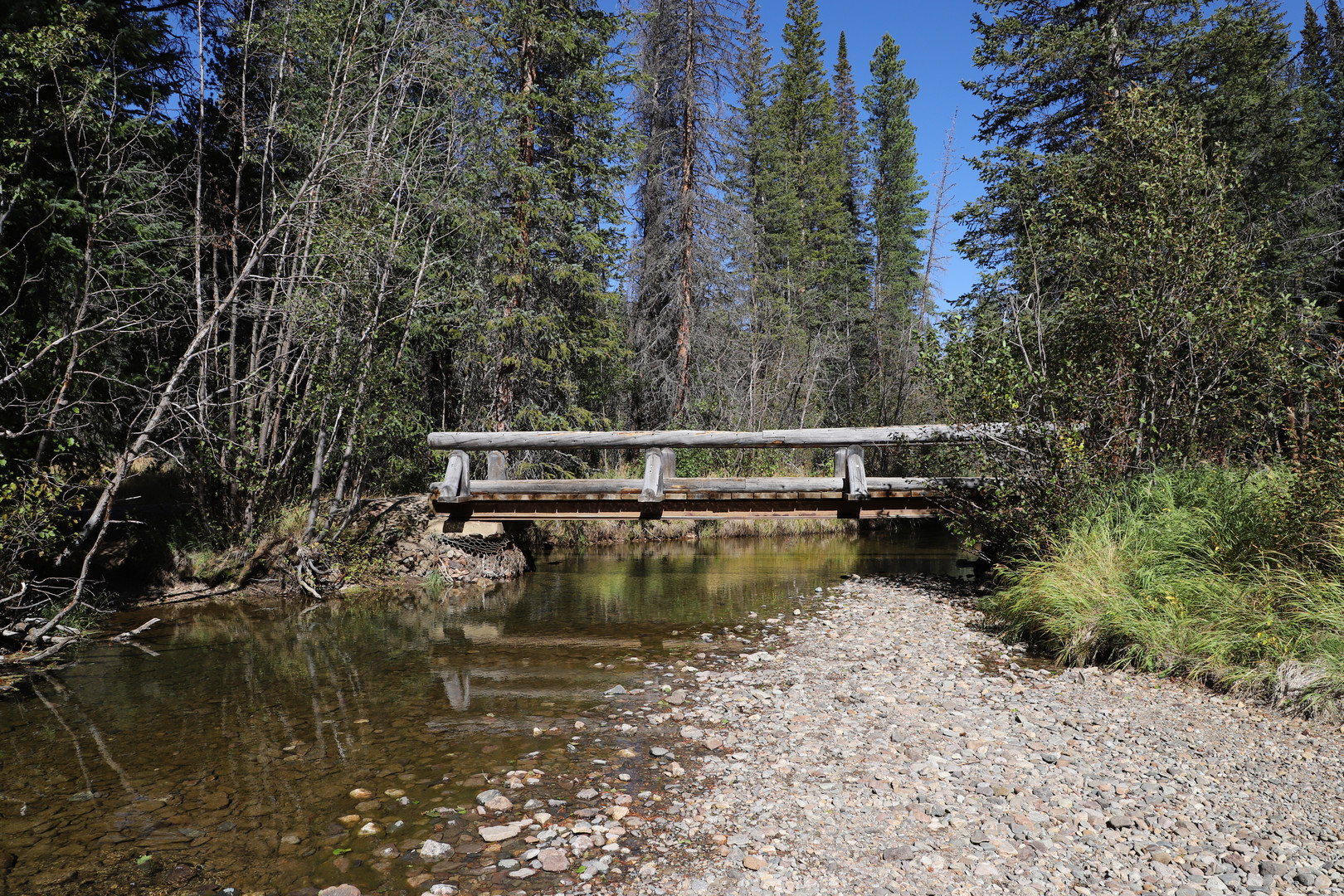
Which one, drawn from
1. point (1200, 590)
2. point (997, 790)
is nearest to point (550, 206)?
point (1200, 590)

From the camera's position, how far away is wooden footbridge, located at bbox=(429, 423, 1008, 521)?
27.0 feet

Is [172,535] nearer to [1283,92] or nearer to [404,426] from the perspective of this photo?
[404,426]

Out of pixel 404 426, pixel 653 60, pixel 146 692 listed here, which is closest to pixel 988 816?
pixel 146 692

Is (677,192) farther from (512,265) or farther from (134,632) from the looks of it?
(134,632)

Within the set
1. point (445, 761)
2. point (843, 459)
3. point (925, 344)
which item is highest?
point (925, 344)

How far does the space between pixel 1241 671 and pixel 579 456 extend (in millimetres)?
11081

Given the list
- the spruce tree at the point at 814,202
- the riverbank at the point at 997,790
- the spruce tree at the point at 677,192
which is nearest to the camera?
the riverbank at the point at 997,790

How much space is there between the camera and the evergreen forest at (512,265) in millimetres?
6586

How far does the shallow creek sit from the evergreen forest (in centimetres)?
157

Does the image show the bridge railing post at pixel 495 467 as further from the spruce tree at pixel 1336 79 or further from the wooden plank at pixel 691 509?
the spruce tree at pixel 1336 79

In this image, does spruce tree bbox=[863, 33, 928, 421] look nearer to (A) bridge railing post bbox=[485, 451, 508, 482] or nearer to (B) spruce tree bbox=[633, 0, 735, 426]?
(B) spruce tree bbox=[633, 0, 735, 426]

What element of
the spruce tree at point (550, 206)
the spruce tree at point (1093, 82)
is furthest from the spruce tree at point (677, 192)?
the spruce tree at point (1093, 82)

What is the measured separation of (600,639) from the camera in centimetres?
722

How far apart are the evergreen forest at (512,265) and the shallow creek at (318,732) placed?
157cm
